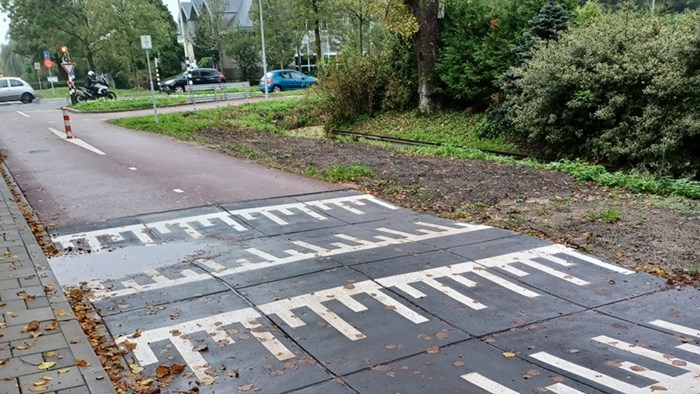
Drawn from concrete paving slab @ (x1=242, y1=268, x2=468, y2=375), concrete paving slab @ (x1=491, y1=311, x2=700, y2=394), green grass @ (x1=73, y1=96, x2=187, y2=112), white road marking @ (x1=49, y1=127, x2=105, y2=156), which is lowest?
concrete paving slab @ (x1=491, y1=311, x2=700, y2=394)

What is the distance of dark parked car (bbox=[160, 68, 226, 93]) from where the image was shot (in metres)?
41.5

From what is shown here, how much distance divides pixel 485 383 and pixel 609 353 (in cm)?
111

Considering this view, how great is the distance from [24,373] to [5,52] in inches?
4295

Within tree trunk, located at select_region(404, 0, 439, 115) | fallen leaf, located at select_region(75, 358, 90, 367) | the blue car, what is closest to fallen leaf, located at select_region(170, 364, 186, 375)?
fallen leaf, located at select_region(75, 358, 90, 367)

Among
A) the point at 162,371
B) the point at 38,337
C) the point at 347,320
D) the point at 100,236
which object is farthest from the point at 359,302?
the point at 100,236

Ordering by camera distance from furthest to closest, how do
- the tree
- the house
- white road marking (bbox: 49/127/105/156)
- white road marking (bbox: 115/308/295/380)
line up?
the house
the tree
white road marking (bbox: 49/127/105/156)
white road marking (bbox: 115/308/295/380)

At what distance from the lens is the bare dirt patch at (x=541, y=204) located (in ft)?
22.2

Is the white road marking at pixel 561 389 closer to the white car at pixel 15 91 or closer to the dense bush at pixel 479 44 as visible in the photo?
the dense bush at pixel 479 44

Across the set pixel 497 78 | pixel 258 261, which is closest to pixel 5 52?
pixel 497 78

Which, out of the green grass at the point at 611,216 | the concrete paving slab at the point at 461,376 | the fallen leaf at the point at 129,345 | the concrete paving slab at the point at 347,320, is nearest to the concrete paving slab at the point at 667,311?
the concrete paving slab at the point at 461,376

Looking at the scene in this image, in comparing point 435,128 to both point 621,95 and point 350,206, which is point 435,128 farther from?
point 350,206

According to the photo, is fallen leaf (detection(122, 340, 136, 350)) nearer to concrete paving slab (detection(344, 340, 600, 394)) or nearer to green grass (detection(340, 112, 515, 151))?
concrete paving slab (detection(344, 340, 600, 394))

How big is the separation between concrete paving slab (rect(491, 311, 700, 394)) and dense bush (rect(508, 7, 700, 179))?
24.4ft

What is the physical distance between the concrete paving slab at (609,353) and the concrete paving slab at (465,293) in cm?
23
